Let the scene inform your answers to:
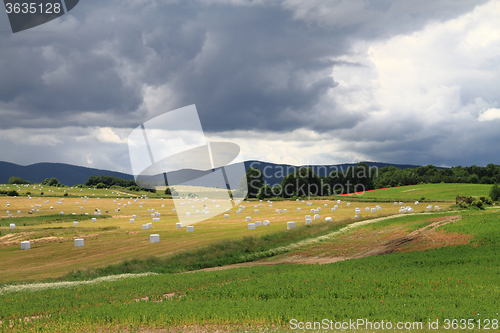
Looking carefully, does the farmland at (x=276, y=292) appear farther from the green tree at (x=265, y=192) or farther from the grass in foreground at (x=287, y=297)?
the green tree at (x=265, y=192)

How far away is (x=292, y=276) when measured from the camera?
2419 centimetres

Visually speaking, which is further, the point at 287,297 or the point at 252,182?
the point at 252,182

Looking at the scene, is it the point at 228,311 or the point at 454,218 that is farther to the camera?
the point at 454,218

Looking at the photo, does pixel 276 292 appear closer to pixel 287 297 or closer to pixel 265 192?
pixel 287 297

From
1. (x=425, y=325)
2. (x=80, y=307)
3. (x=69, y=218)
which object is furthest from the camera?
(x=69, y=218)

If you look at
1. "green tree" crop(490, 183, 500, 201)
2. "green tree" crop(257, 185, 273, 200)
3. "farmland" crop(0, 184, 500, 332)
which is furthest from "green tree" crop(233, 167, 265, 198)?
"farmland" crop(0, 184, 500, 332)

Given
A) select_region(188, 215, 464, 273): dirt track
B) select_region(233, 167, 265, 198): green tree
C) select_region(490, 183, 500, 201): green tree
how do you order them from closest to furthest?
select_region(188, 215, 464, 273): dirt track → select_region(490, 183, 500, 201): green tree → select_region(233, 167, 265, 198): green tree

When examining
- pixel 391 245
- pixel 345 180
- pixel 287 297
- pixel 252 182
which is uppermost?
pixel 252 182

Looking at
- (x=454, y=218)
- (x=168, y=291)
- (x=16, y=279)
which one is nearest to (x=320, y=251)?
(x=454, y=218)

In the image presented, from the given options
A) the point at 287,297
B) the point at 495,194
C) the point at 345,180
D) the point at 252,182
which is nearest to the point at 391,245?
the point at 287,297

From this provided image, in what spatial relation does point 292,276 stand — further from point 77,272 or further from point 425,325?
point 77,272

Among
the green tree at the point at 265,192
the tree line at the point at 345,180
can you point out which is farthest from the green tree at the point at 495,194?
the green tree at the point at 265,192

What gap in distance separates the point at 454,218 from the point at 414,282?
2892 cm

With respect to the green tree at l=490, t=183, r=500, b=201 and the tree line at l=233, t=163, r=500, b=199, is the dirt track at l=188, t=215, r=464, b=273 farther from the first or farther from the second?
the tree line at l=233, t=163, r=500, b=199
